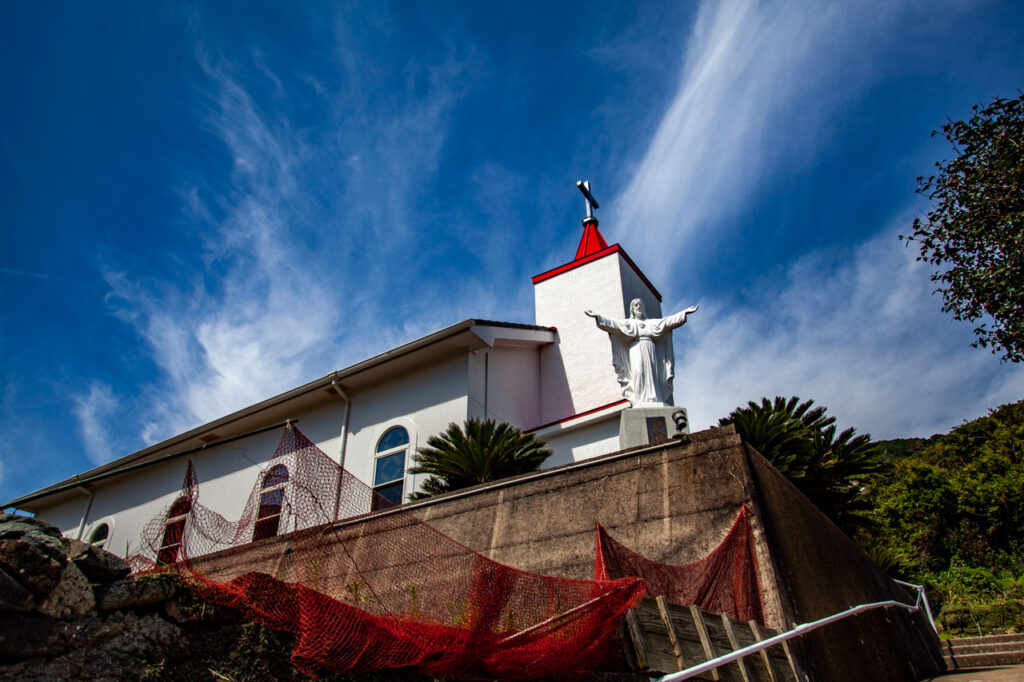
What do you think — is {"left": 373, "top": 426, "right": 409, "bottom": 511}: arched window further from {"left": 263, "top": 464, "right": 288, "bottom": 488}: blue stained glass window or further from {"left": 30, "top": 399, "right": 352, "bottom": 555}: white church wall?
{"left": 263, "top": 464, "right": 288, "bottom": 488}: blue stained glass window

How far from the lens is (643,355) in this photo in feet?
33.2

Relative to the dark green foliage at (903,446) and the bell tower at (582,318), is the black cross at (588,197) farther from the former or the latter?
the dark green foliage at (903,446)

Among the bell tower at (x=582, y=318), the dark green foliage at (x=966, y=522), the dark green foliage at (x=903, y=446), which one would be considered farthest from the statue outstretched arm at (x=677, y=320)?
the dark green foliage at (x=903, y=446)

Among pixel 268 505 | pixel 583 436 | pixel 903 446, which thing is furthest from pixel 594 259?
pixel 903 446

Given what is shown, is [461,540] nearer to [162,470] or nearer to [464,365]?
[464,365]

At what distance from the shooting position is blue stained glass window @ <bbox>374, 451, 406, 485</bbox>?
13.8m

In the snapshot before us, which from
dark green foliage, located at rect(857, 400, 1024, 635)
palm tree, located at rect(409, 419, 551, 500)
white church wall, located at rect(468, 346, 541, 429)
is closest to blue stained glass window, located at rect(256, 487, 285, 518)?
palm tree, located at rect(409, 419, 551, 500)

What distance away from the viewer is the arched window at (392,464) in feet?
44.8

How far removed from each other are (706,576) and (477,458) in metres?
5.82

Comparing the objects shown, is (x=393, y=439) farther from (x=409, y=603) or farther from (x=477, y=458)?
(x=409, y=603)

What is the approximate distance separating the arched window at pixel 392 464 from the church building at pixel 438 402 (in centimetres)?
2

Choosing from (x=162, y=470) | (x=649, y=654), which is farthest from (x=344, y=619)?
(x=162, y=470)

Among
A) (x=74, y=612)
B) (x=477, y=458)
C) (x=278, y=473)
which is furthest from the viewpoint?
(x=477, y=458)

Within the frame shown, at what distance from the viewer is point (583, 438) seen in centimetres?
1280
